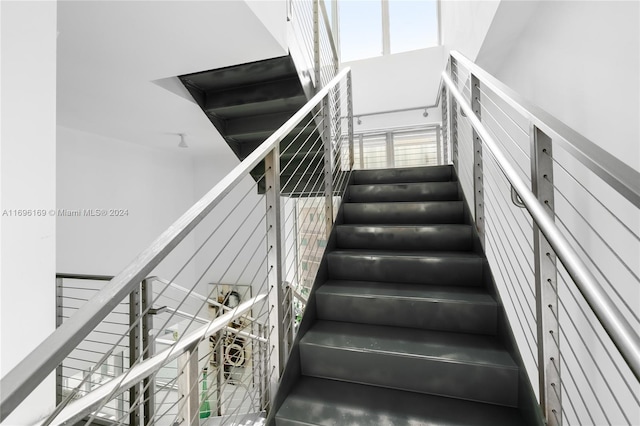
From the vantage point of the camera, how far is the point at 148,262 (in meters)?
0.63

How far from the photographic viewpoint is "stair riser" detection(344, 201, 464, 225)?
1916 millimetres

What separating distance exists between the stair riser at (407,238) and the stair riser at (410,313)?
0.48m

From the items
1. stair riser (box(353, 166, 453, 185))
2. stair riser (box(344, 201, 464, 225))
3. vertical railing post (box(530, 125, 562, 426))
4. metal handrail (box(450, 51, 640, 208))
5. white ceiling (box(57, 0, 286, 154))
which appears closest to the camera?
metal handrail (box(450, 51, 640, 208))

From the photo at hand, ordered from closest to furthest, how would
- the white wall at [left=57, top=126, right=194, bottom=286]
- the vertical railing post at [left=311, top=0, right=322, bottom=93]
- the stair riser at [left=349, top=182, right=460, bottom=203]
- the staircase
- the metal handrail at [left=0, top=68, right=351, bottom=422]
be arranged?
the metal handrail at [left=0, top=68, right=351, bottom=422] < the staircase < the stair riser at [left=349, top=182, right=460, bottom=203] < the vertical railing post at [left=311, top=0, right=322, bottom=93] < the white wall at [left=57, top=126, right=194, bottom=286]

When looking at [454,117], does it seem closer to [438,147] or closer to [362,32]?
[438,147]

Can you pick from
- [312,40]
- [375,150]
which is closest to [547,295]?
[312,40]

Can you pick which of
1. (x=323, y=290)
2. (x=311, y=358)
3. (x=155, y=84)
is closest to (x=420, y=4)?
(x=155, y=84)

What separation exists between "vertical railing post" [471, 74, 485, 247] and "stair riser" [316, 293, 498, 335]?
0.43m

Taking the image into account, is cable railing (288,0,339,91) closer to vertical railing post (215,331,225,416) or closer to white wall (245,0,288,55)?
white wall (245,0,288,55)

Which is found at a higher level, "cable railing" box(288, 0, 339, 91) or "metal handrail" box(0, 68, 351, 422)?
"cable railing" box(288, 0, 339, 91)

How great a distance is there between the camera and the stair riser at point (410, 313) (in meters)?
1.30

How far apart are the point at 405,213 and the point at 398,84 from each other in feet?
7.78

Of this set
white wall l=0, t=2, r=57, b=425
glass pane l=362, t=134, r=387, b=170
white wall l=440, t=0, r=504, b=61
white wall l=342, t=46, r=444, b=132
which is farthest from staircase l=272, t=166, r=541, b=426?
glass pane l=362, t=134, r=387, b=170

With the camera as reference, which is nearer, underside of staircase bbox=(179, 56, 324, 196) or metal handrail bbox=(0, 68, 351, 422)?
metal handrail bbox=(0, 68, 351, 422)
